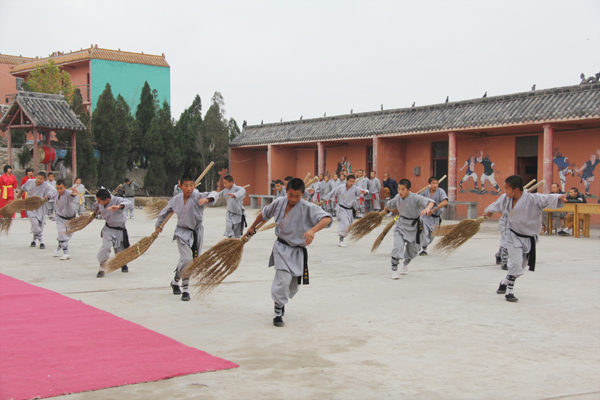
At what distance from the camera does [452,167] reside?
18922mm

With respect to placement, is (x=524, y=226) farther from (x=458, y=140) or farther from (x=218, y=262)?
(x=458, y=140)

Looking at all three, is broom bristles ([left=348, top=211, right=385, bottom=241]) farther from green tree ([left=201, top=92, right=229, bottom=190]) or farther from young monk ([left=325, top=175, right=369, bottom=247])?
green tree ([left=201, top=92, right=229, bottom=190])

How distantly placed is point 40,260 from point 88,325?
505cm

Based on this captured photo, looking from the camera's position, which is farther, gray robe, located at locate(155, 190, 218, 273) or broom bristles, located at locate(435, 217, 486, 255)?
broom bristles, located at locate(435, 217, 486, 255)

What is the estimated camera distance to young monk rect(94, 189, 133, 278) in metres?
8.34

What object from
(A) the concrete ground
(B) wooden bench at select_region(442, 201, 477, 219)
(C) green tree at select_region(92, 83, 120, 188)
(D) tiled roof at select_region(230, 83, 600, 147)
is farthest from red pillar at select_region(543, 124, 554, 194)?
(C) green tree at select_region(92, 83, 120, 188)

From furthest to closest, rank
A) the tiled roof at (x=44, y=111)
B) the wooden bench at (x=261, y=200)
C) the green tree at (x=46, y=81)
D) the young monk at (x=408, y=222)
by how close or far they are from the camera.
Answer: the green tree at (x=46, y=81) → the wooden bench at (x=261, y=200) → the tiled roof at (x=44, y=111) → the young monk at (x=408, y=222)

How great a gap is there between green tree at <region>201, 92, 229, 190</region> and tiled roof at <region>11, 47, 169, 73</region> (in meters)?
10.3

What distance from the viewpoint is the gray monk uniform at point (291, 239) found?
571cm

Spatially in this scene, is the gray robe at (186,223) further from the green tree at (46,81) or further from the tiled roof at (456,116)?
the green tree at (46,81)

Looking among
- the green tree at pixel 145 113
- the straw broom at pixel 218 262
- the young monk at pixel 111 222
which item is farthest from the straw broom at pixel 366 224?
the green tree at pixel 145 113

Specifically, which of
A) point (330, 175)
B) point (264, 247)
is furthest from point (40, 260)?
point (330, 175)

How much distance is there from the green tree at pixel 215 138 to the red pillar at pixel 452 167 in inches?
508

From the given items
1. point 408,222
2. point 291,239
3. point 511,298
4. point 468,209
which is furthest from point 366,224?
point 468,209
